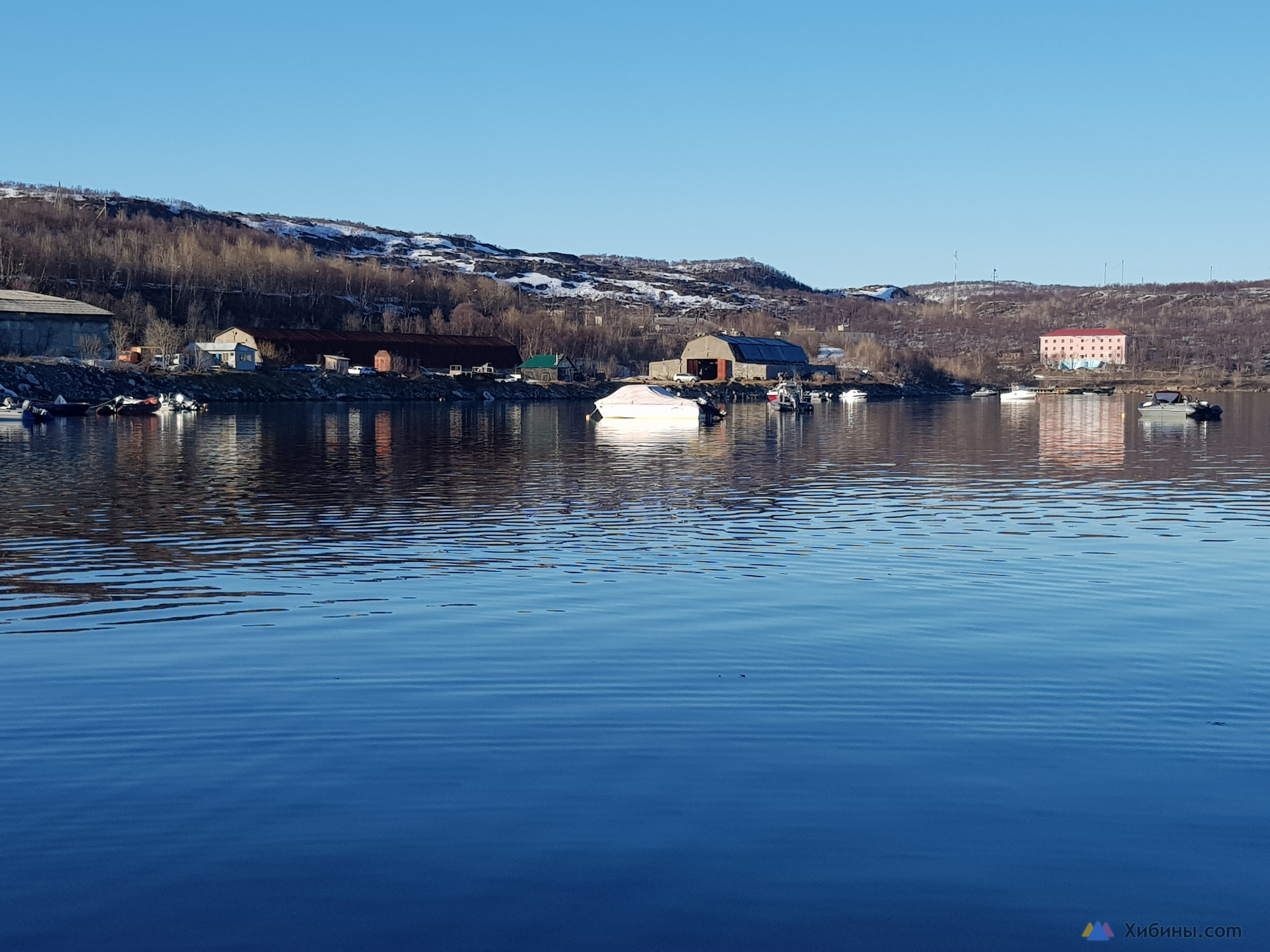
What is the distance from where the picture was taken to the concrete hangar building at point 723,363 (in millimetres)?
155250

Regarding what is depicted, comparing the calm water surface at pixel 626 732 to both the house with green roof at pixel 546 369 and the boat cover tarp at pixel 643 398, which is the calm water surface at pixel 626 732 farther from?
the house with green roof at pixel 546 369

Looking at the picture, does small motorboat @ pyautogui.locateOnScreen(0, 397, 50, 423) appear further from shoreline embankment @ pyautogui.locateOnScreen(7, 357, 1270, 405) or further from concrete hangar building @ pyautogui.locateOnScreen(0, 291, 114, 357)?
concrete hangar building @ pyautogui.locateOnScreen(0, 291, 114, 357)

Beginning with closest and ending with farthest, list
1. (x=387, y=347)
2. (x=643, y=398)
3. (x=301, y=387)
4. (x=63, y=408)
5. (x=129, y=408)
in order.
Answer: (x=63, y=408), (x=129, y=408), (x=643, y=398), (x=301, y=387), (x=387, y=347)

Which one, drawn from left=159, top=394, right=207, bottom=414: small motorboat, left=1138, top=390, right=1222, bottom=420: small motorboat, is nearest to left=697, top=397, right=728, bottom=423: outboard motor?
left=1138, top=390, right=1222, bottom=420: small motorboat

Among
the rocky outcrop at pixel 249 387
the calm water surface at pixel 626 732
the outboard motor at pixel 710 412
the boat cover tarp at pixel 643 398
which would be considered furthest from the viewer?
the rocky outcrop at pixel 249 387

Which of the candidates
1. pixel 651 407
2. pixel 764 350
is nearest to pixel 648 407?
pixel 651 407

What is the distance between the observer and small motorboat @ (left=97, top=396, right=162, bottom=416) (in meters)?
80.9

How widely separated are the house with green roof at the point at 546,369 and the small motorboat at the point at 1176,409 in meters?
72.3

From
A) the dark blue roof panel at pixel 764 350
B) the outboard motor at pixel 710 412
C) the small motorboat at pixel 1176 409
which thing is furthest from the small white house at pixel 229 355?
the small motorboat at pixel 1176 409

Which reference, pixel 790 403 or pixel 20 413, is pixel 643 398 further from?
pixel 20 413

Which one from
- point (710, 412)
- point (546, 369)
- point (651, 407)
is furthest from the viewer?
point (546, 369)

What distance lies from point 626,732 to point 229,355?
4672 inches

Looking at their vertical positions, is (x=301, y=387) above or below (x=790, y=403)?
above

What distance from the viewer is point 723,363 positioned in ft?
511
